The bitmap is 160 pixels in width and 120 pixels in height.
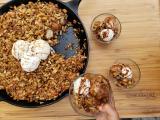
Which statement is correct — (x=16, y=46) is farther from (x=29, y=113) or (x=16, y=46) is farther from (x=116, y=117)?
(x=116, y=117)

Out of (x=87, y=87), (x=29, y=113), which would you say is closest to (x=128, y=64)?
(x=87, y=87)

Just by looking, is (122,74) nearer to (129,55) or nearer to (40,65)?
(129,55)

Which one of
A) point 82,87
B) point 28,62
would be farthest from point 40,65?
point 82,87

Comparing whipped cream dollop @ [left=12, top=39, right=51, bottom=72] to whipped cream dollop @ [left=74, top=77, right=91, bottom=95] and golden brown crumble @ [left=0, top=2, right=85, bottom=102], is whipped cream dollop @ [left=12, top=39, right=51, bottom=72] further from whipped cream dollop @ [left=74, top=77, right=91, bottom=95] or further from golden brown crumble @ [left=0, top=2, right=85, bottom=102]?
whipped cream dollop @ [left=74, top=77, right=91, bottom=95]

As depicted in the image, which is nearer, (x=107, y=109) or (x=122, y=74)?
(x=107, y=109)

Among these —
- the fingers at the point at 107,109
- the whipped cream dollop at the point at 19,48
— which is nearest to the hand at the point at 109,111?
the fingers at the point at 107,109
